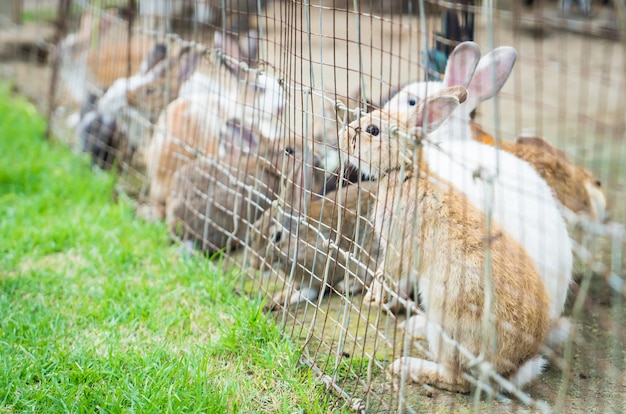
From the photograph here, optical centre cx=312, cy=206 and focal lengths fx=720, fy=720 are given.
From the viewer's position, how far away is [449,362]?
2604 millimetres

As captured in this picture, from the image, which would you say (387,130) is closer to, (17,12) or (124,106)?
(124,106)

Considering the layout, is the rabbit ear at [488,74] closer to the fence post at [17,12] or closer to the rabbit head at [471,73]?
the rabbit head at [471,73]

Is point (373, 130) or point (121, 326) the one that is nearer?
point (373, 130)

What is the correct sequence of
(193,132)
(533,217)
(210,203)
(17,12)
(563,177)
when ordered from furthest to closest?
(17,12), (193,132), (210,203), (563,177), (533,217)

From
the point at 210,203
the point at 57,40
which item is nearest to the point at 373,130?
the point at 210,203

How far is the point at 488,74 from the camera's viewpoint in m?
3.29

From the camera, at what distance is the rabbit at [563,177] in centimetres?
346

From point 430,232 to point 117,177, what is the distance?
9.79 feet

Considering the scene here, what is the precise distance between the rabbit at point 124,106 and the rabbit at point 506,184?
7.40 ft

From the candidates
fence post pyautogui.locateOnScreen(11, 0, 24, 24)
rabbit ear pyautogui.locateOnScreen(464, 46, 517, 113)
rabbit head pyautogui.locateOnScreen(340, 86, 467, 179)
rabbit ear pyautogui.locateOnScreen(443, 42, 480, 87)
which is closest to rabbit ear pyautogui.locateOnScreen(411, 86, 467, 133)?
rabbit head pyautogui.locateOnScreen(340, 86, 467, 179)

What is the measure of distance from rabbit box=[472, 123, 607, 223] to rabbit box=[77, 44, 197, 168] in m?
2.57

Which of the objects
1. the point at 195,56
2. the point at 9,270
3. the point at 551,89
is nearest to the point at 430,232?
the point at 9,270

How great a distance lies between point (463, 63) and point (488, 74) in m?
0.13

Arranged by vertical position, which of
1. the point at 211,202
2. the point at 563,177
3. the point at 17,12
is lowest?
the point at 211,202
